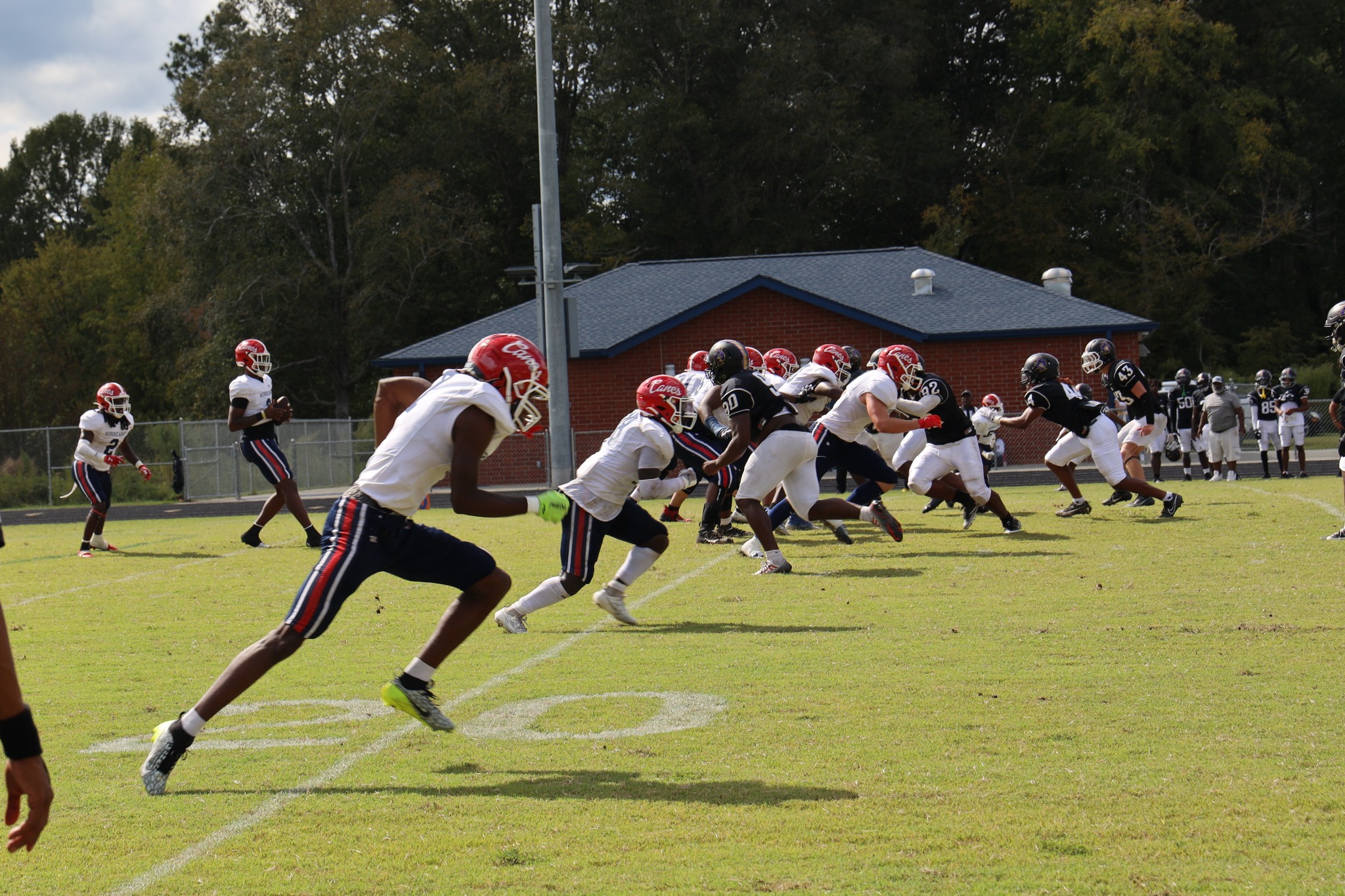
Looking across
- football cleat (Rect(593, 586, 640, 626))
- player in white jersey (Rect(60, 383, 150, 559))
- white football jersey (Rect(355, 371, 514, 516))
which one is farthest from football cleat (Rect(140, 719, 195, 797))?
player in white jersey (Rect(60, 383, 150, 559))

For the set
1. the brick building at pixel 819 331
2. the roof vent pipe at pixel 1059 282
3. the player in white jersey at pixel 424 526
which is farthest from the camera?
the roof vent pipe at pixel 1059 282

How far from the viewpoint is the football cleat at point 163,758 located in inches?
211

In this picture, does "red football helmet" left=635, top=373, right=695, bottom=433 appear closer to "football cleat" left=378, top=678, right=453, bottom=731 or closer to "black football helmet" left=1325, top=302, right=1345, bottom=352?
"football cleat" left=378, top=678, right=453, bottom=731

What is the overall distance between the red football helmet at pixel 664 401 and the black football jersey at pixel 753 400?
1.03 metres

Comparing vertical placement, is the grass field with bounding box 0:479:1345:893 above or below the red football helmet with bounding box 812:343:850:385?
below

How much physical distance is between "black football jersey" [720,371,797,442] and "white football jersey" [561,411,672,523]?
1.75 metres

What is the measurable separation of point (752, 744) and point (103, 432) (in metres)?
12.8

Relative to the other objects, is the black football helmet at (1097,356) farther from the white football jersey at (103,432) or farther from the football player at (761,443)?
the white football jersey at (103,432)

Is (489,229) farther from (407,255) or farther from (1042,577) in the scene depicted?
(1042,577)

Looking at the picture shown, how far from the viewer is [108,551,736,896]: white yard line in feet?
14.4

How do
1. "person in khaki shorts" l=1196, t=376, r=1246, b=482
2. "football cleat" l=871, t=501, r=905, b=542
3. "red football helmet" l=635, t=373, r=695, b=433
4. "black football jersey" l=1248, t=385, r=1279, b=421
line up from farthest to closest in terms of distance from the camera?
"black football jersey" l=1248, t=385, r=1279, b=421
"person in khaki shorts" l=1196, t=376, r=1246, b=482
"football cleat" l=871, t=501, r=905, b=542
"red football helmet" l=635, t=373, r=695, b=433

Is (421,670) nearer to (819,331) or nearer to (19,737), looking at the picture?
(19,737)

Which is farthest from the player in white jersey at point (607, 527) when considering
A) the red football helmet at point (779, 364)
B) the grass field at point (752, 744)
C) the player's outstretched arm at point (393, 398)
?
the red football helmet at point (779, 364)

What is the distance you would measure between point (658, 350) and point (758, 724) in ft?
91.0
